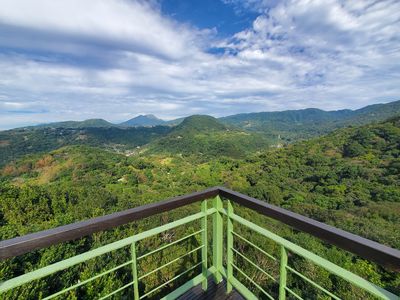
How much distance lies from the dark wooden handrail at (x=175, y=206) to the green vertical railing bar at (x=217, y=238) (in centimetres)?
27

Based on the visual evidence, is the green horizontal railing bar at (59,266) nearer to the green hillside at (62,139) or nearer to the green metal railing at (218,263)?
the green metal railing at (218,263)

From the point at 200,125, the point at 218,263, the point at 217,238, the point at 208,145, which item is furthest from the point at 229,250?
the point at 200,125

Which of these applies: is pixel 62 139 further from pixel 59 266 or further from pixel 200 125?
pixel 59 266

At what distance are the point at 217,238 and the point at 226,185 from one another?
32246 mm

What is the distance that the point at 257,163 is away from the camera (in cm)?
4397

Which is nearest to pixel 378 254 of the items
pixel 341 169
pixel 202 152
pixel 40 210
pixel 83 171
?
pixel 40 210

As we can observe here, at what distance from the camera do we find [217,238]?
1642mm

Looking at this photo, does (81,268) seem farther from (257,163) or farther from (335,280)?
(257,163)

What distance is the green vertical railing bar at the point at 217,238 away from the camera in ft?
5.21

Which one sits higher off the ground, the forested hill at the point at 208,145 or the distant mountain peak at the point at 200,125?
the distant mountain peak at the point at 200,125

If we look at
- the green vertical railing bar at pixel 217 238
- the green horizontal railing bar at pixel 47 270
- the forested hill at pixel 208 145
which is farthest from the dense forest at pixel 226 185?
the forested hill at pixel 208 145

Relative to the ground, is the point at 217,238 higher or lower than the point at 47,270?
lower

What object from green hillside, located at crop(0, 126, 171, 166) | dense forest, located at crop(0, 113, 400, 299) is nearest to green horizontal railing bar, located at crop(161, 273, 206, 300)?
dense forest, located at crop(0, 113, 400, 299)

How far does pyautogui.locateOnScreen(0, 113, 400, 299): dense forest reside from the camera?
5.54 metres
